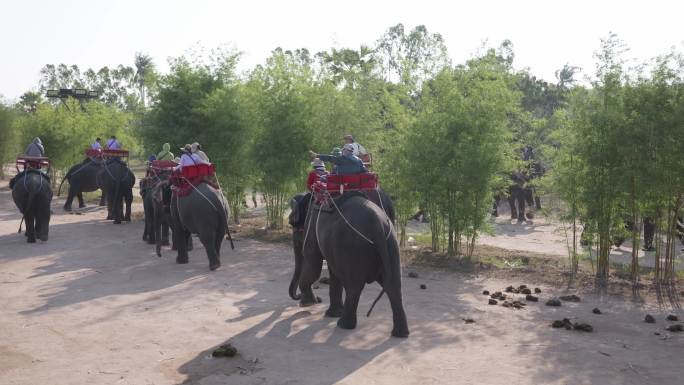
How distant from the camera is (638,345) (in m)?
6.83

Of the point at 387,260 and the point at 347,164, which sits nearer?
the point at 387,260

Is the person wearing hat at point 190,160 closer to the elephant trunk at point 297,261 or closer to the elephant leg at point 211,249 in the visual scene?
the elephant leg at point 211,249

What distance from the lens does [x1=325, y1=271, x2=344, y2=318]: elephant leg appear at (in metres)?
7.77

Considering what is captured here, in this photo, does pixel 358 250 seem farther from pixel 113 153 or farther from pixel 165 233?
pixel 113 153

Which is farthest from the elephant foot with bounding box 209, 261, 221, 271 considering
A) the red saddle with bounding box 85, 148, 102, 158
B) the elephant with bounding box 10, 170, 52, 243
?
the red saddle with bounding box 85, 148, 102, 158

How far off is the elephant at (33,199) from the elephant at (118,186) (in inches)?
121

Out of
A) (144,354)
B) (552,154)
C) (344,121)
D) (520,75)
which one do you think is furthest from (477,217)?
(144,354)

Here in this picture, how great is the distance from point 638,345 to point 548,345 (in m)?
Answer: 0.99

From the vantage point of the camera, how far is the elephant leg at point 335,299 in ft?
25.5

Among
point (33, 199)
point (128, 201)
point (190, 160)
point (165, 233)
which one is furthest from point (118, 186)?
point (190, 160)

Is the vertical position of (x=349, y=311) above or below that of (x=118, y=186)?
below

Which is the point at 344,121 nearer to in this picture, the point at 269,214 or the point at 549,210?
the point at 269,214

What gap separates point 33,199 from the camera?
42.5 feet

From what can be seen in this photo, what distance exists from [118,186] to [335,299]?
34.3 ft
